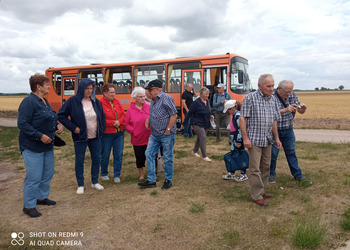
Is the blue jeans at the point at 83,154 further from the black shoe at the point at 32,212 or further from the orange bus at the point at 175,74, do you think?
the orange bus at the point at 175,74

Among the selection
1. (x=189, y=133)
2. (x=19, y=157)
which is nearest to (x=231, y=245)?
(x=19, y=157)

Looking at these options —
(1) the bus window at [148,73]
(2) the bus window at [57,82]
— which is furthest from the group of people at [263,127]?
(2) the bus window at [57,82]

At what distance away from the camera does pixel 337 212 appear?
152 inches

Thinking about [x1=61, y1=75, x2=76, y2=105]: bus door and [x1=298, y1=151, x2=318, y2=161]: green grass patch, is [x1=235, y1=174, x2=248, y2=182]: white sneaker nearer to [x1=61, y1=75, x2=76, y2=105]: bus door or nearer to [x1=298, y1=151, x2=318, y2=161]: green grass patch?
[x1=298, y1=151, x2=318, y2=161]: green grass patch

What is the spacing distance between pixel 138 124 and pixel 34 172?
1936mm

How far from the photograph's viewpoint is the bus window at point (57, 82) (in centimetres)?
1590

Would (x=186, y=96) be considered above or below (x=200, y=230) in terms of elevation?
above

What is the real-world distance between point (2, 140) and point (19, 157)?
4.13m

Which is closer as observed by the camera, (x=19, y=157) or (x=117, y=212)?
(x=117, y=212)

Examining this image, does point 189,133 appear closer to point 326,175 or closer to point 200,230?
point 326,175

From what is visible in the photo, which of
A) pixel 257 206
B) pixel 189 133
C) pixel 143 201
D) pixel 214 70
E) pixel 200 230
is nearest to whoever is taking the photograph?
pixel 200 230

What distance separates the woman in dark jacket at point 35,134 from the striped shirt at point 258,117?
2.74m

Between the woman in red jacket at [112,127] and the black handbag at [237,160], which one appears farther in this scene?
the woman in red jacket at [112,127]

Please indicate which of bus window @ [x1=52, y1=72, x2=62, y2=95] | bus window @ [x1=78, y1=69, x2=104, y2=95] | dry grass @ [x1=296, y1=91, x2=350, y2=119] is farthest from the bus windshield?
dry grass @ [x1=296, y1=91, x2=350, y2=119]
